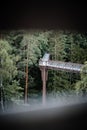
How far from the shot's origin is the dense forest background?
2787mm

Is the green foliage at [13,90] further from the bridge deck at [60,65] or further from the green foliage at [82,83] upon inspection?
the green foliage at [82,83]

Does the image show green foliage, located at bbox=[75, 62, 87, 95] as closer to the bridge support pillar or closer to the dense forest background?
the dense forest background

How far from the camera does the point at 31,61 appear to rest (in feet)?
9.22

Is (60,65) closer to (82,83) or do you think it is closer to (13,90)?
(82,83)

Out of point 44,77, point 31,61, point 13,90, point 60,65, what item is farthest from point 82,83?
point 13,90

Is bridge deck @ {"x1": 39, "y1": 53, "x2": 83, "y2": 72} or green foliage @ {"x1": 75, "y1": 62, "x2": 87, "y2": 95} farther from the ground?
bridge deck @ {"x1": 39, "y1": 53, "x2": 83, "y2": 72}

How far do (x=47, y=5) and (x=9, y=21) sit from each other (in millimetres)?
435

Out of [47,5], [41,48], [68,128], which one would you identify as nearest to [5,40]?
[41,48]

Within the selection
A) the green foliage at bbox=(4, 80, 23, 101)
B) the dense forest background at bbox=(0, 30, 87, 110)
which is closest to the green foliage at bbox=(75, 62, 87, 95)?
the dense forest background at bbox=(0, 30, 87, 110)

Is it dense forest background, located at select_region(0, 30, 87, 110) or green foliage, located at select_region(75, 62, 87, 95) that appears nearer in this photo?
dense forest background, located at select_region(0, 30, 87, 110)

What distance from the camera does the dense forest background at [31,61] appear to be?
2.79m

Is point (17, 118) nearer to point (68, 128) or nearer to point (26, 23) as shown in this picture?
point (68, 128)

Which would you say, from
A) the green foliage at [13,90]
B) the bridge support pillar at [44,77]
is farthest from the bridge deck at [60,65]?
the green foliage at [13,90]

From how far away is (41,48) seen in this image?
281 cm
